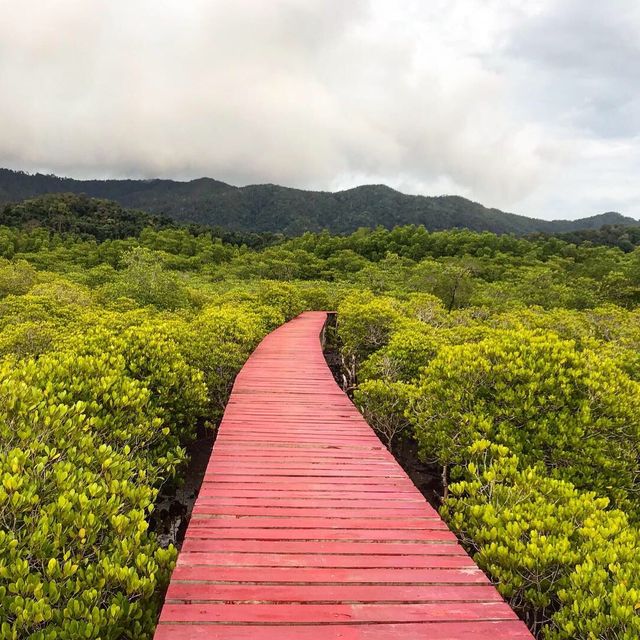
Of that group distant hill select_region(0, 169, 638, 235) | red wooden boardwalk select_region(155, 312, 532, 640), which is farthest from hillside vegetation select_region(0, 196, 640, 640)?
distant hill select_region(0, 169, 638, 235)

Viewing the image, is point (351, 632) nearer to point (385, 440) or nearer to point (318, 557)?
point (318, 557)

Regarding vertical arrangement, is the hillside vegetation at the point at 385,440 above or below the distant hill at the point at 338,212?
below

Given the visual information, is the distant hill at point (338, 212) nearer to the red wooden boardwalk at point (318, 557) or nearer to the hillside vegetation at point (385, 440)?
the hillside vegetation at point (385, 440)

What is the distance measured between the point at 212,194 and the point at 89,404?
18882 cm

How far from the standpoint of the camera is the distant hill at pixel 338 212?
14300 cm

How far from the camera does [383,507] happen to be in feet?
12.2

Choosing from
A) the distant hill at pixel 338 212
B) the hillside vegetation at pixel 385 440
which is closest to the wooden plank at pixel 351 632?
the hillside vegetation at pixel 385 440

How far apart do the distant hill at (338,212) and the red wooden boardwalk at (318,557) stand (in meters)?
133

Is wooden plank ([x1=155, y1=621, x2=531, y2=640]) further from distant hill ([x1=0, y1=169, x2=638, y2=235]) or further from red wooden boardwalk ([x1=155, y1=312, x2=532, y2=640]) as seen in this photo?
distant hill ([x1=0, y1=169, x2=638, y2=235])

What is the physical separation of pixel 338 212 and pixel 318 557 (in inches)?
6281

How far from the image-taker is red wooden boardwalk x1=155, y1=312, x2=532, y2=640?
239 centimetres

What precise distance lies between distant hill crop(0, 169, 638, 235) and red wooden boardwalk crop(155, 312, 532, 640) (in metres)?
133

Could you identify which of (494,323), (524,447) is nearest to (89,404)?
(524,447)

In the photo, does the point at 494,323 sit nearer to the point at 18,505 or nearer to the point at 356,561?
the point at 356,561
